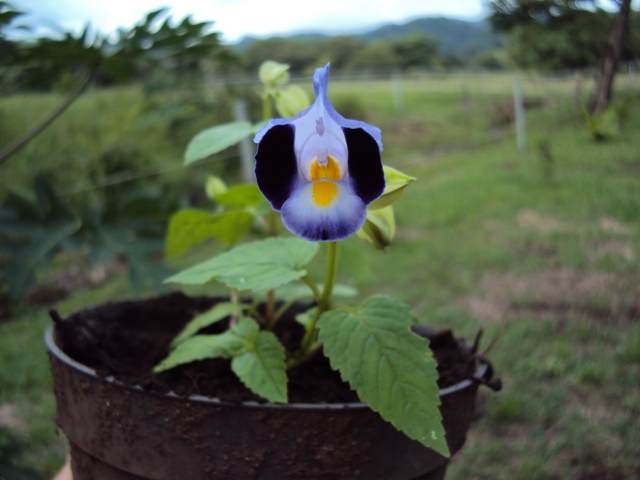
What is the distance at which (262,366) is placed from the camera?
1.87 ft

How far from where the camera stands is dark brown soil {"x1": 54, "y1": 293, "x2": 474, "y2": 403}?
1.96 ft

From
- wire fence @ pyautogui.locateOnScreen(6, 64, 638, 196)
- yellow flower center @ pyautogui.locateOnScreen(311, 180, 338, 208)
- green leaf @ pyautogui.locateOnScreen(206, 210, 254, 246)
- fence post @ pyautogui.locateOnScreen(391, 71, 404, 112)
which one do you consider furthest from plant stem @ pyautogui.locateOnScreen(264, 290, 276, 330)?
fence post @ pyautogui.locateOnScreen(391, 71, 404, 112)

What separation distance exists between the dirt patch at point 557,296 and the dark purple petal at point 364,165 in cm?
109

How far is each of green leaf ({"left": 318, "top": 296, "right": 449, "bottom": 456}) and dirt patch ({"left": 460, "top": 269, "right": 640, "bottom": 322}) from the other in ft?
3.32

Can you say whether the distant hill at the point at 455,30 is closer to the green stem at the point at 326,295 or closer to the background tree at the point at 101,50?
the background tree at the point at 101,50

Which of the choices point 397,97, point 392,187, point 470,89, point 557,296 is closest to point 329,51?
point 557,296

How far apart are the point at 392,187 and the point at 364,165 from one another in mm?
58

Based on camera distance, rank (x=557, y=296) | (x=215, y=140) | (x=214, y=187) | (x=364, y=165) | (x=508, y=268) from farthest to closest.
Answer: (x=508, y=268)
(x=557, y=296)
(x=214, y=187)
(x=215, y=140)
(x=364, y=165)

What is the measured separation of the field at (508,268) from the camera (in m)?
1.16

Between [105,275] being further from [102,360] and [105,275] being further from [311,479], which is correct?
[311,479]

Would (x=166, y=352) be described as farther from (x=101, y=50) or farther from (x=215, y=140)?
(x=101, y=50)

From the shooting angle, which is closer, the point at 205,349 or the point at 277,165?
the point at 277,165

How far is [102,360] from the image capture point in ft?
2.09

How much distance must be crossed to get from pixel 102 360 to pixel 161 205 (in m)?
0.88
